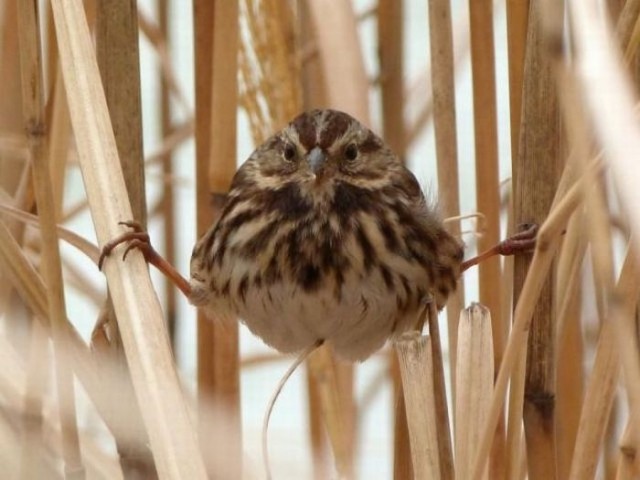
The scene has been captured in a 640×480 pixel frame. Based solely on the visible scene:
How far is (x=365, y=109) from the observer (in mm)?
2465

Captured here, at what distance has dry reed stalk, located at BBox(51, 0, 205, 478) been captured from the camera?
144 cm

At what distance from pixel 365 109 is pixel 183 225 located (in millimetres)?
1144

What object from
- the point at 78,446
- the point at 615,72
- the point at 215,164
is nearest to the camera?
the point at 615,72

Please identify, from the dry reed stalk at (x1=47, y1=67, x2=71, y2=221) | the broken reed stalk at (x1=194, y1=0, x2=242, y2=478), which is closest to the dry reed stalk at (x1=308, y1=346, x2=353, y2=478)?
the broken reed stalk at (x1=194, y1=0, x2=242, y2=478)

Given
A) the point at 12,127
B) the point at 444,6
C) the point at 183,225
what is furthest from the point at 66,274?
the point at 444,6

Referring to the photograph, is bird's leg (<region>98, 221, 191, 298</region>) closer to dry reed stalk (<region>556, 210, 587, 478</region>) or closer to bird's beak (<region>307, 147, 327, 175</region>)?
bird's beak (<region>307, 147, 327, 175</region>)

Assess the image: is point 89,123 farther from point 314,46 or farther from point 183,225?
point 183,225

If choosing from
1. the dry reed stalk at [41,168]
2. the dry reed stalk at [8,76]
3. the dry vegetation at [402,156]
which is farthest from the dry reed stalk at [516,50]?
the dry reed stalk at [8,76]

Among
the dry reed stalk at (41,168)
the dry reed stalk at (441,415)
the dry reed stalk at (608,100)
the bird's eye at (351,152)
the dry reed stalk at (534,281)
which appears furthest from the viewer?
the bird's eye at (351,152)

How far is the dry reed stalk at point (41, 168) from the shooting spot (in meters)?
1.86

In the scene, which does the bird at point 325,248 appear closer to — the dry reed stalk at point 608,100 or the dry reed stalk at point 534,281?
the dry reed stalk at point 534,281

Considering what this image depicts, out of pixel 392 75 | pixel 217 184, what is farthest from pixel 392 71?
pixel 217 184

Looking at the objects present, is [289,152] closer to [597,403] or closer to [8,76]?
[8,76]

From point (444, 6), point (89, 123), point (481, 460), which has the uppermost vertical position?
point (444, 6)
